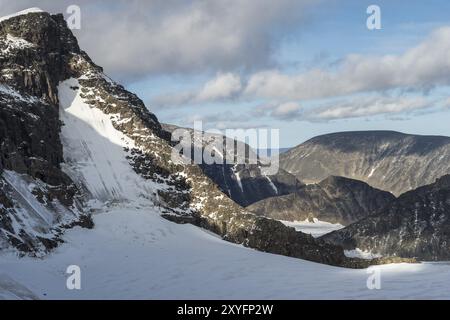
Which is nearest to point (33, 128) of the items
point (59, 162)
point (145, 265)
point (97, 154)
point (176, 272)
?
point (59, 162)

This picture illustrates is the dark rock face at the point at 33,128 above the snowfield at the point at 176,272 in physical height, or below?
above

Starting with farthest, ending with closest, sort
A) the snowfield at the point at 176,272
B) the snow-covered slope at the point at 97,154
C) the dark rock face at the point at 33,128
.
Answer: the snow-covered slope at the point at 97,154 < the dark rock face at the point at 33,128 < the snowfield at the point at 176,272

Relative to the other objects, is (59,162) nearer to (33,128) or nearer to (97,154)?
(33,128)

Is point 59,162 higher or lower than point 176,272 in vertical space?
higher

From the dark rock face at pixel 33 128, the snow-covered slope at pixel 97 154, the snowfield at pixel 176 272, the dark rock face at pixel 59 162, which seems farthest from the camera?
the snow-covered slope at pixel 97 154

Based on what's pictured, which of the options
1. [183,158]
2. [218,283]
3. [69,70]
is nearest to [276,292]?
[218,283]

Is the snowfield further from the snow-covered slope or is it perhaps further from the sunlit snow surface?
the snow-covered slope

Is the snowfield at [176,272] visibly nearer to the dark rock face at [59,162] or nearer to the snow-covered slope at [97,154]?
the dark rock face at [59,162]

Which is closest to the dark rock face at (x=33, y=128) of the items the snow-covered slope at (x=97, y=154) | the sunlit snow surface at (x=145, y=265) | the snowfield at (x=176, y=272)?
the snow-covered slope at (x=97, y=154)
